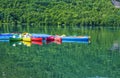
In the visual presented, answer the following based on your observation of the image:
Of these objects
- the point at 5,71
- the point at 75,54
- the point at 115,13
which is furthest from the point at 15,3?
the point at 5,71

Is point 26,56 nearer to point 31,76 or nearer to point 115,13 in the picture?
point 31,76

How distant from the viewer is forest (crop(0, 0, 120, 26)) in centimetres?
10812

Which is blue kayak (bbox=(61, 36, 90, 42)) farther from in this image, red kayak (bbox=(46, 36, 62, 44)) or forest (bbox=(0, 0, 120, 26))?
forest (bbox=(0, 0, 120, 26))

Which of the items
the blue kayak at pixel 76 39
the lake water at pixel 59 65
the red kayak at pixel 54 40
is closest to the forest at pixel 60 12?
the blue kayak at pixel 76 39

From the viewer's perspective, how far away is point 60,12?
11406cm

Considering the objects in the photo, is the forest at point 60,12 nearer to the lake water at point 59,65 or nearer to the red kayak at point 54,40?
the red kayak at point 54,40

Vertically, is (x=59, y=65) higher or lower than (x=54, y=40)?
higher

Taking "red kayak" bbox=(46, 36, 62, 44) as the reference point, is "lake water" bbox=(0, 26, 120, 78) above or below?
above

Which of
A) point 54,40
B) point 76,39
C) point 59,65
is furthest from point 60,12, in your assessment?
point 59,65

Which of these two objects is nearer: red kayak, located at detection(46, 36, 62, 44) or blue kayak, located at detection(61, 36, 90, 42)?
red kayak, located at detection(46, 36, 62, 44)

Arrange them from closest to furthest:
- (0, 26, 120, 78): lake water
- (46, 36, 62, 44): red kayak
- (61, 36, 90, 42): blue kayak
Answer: (0, 26, 120, 78): lake water < (46, 36, 62, 44): red kayak < (61, 36, 90, 42): blue kayak

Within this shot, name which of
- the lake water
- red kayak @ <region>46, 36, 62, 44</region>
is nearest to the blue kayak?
red kayak @ <region>46, 36, 62, 44</region>

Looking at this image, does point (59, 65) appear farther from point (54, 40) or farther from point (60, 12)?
point (60, 12)

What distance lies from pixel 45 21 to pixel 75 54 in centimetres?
7535
